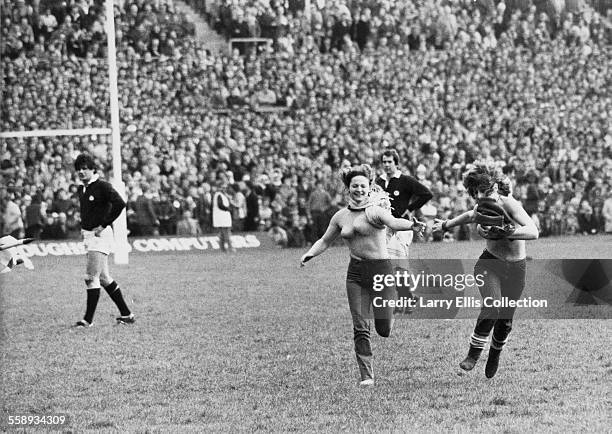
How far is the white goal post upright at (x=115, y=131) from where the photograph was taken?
18.7 metres

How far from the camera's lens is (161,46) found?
23.0 meters

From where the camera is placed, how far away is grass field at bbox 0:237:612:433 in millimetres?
7398

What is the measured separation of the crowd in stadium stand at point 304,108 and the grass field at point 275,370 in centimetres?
707

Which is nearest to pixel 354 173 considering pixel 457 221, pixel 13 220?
pixel 457 221

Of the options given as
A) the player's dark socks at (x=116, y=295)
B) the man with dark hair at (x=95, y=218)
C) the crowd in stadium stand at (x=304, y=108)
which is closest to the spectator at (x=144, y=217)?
the crowd in stadium stand at (x=304, y=108)

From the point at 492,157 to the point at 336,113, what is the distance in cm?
329

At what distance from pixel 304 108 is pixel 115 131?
6.74 meters

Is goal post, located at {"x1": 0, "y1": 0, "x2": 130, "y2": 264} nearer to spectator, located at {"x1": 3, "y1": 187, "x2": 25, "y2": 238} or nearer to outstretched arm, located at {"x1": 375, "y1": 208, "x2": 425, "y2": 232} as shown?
spectator, located at {"x1": 3, "y1": 187, "x2": 25, "y2": 238}

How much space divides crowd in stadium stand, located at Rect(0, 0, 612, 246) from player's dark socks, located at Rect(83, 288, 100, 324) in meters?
8.66

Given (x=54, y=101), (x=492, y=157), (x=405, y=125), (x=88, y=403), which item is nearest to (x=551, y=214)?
(x=492, y=157)

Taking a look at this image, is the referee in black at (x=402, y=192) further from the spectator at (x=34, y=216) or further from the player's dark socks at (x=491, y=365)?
the spectator at (x=34, y=216)

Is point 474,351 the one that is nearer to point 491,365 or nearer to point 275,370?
point 491,365

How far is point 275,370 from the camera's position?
9195 millimetres

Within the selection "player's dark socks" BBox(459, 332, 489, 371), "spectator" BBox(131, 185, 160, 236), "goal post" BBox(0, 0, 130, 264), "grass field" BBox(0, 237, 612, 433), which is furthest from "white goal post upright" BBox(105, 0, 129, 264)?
"player's dark socks" BBox(459, 332, 489, 371)
